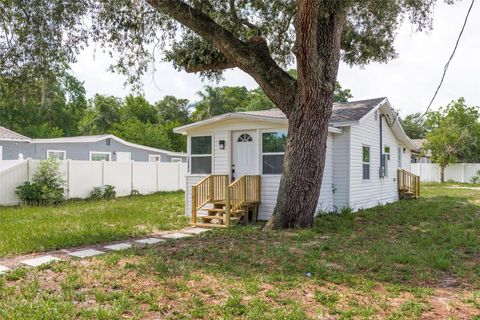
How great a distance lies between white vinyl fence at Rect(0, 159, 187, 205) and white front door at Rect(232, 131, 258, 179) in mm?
7044

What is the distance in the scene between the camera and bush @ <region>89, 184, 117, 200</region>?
15.2 meters

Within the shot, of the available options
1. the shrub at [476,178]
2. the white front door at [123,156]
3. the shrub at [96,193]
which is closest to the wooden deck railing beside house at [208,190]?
the shrub at [96,193]

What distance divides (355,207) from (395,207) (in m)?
1.94

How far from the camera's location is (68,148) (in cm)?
1891

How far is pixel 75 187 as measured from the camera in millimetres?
14688

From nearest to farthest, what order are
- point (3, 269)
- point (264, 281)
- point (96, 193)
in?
point (264, 281), point (3, 269), point (96, 193)

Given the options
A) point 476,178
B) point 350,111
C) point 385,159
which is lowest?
point 476,178

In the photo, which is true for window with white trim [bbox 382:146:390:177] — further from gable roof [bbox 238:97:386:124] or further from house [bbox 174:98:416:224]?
gable roof [bbox 238:97:386:124]

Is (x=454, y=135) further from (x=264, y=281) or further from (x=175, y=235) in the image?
(x=264, y=281)

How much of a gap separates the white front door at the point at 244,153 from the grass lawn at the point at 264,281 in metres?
3.21

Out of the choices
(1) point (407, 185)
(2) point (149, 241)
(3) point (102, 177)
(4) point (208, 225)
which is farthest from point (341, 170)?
(3) point (102, 177)

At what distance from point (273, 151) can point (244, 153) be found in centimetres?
82

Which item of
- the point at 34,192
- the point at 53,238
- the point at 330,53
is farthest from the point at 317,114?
the point at 34,192

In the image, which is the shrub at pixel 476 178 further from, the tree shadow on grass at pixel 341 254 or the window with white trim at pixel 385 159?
the tree shadow on grass at pixel 341 254
